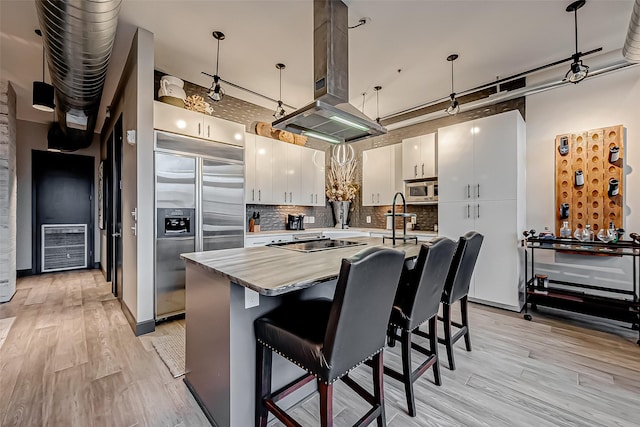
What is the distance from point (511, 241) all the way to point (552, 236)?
1.30ft

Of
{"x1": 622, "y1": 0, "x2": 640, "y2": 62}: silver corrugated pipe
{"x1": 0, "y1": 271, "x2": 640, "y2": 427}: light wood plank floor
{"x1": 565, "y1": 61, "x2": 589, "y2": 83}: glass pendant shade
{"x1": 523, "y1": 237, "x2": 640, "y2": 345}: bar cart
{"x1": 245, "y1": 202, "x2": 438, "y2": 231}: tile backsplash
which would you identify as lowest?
{"x1": 0, "y1": 271, "x2": 640, "y2": 427}: light wood plank floor

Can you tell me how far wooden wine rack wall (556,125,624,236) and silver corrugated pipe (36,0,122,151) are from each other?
4.73 meters

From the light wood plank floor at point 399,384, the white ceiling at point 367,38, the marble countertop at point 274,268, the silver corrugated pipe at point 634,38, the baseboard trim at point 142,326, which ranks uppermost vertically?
the white ceiling at point 367,38

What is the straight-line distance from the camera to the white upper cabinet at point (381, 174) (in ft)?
15.7

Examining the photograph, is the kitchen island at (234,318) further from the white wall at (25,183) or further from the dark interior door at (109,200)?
the white wall at (25,183)

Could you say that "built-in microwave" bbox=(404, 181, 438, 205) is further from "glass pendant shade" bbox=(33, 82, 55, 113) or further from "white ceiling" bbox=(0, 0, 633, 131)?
"glass pendant shade" bbox=(33, 82, 55, 113)

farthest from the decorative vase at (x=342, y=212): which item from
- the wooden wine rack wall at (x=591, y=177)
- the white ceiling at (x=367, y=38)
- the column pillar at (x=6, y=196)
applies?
the column pillar at (x=6, y=196)

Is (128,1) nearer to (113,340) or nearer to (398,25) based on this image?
(398,25)

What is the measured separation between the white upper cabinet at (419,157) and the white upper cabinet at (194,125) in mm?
2634

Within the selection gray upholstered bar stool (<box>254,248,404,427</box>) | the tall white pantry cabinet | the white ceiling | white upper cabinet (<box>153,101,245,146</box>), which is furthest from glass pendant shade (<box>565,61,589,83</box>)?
white upper cabinet (<box>153,101,245,146</box>)

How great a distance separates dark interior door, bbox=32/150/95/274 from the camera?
5.31 metres

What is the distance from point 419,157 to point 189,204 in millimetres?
3411

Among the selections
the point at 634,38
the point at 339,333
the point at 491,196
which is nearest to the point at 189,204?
the point at 339,333

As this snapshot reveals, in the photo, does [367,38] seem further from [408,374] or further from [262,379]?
[262,379]
